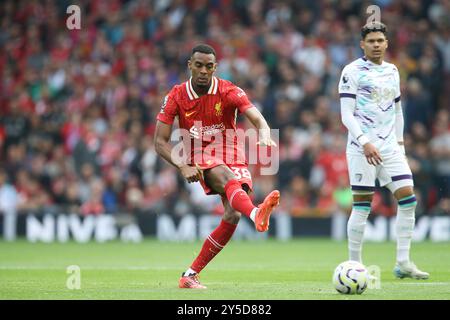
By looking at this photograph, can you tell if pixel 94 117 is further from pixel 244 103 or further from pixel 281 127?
pixel 244 103

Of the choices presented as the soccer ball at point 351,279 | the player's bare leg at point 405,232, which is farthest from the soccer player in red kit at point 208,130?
the player's bare leg at point 405,232

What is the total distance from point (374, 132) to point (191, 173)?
227 cm

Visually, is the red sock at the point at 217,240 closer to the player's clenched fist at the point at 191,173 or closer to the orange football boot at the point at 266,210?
the player's clenched fist at the point at 191,173

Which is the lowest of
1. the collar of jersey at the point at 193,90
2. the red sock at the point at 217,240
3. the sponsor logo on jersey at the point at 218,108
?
the red sock at the point at 217,240

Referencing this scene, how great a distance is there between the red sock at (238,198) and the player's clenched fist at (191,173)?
294 millimetres

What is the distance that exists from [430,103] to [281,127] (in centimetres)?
301

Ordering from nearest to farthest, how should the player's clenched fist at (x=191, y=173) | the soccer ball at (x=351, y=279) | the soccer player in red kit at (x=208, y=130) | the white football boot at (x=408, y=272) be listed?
1. the soccer ball at (x=351, y=279)
2. the player's clenched fist at (x=191, y=173)
3. the soccer player in red kit at (x=208, y=130)
4. the white football boot at (x=408, y=272)

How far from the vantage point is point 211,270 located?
40.2 feet

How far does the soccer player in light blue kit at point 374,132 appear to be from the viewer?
34.1ft

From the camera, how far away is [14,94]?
76.8 feet

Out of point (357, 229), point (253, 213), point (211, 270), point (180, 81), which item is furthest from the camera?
point (180, 81)

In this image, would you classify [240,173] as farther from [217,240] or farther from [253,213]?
[253,213]

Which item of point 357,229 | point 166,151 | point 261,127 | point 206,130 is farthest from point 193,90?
point 357,229

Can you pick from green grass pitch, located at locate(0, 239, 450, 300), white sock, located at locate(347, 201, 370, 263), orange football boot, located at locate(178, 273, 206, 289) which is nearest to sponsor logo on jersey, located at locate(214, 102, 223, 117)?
orange football boot, located at locate(178, 273, 206, 289)
